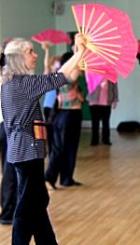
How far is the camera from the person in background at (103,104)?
823cm

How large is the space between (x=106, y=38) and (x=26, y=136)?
719mm

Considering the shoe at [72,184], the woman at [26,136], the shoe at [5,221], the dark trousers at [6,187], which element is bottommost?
the shoe at [72,184]

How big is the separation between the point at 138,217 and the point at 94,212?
0.40 meters

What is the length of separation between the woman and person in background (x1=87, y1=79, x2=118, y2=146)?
518 cm

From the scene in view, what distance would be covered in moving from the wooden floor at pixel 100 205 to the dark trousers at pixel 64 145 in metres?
0.21

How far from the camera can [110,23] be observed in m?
2.90

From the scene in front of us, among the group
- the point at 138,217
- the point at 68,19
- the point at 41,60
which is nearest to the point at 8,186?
the point at 138,217

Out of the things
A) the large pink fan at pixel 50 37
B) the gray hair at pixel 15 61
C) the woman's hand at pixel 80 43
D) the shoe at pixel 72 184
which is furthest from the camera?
the shoe at pixel 72 184

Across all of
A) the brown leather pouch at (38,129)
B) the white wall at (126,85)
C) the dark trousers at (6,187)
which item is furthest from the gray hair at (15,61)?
the white wall at (126,85)

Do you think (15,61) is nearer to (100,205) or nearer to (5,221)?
(5,221)

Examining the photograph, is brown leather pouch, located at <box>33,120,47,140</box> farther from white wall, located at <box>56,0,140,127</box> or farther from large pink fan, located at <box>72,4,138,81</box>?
white wall, located at <box>56,0,140,127</box>

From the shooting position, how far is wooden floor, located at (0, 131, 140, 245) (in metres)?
3.83

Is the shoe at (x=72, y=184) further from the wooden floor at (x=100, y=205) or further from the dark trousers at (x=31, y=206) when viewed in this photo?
the dark trousers at (x=31, y=206)

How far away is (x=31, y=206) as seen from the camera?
3033 millimetres
